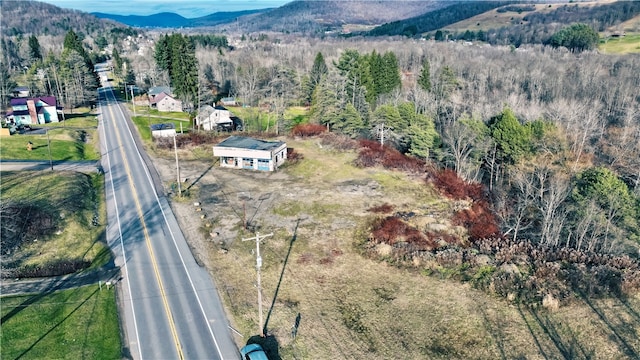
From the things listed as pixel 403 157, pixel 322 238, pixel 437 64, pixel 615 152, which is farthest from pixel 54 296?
pixel 437 64

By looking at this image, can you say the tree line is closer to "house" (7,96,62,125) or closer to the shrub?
the shrub

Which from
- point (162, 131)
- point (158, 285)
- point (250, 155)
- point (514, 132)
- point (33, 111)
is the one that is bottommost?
point (158, 285)

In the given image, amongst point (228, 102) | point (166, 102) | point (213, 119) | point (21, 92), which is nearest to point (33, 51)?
point (21, 92)

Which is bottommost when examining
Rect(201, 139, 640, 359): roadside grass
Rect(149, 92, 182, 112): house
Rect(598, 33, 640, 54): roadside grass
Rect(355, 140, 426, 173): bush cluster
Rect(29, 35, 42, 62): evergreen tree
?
Rect(201, 139, 640, 359): roadside grass

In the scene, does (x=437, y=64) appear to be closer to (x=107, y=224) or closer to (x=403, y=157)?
(x=403, y=157)

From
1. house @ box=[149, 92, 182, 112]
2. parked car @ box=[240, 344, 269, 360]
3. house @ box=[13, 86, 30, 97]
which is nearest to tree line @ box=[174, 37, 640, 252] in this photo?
house @ box=[149, 92, 182, 112]

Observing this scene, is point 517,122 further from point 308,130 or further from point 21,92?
point 21,92

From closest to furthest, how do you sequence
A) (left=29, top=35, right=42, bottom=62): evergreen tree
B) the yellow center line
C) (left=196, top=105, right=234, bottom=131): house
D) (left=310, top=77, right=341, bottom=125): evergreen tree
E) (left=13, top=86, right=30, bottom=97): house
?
the yellow center line → (left=310, top=77, right=341, bottom=125): evergreen tree → (left=196, top=105, right=234, bottom=131): house → (left=13, top=86, right=30, bottom=97): house → (left=29, top=35, right=42, bottom=62): evergreen tree
